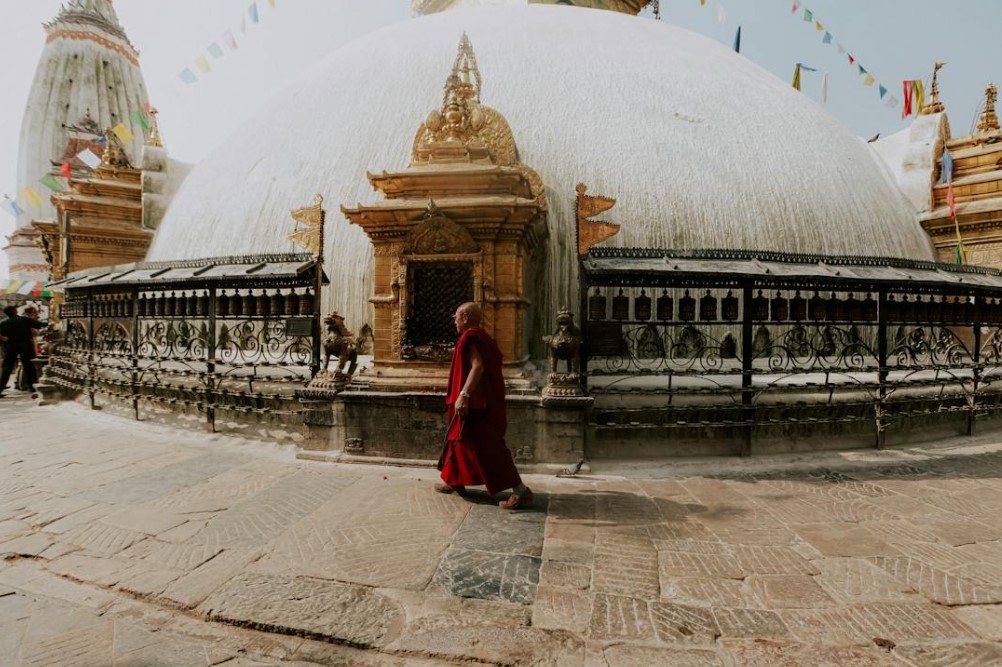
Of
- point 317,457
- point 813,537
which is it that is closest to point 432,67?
point 317,457

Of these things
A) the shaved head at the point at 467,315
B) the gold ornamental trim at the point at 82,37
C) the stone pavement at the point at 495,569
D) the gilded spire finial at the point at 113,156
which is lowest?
the stone pavement at the point at 495,569

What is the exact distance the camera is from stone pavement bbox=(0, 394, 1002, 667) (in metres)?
2.27

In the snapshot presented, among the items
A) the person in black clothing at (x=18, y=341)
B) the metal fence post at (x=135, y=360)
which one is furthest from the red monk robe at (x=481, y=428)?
the person in black clothing at (x=18, y=341)

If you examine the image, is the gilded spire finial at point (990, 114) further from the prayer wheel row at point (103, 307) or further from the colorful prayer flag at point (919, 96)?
the prayer wheel row at point (103, 307)

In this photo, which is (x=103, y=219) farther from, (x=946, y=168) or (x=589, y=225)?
(x=946, y=168)

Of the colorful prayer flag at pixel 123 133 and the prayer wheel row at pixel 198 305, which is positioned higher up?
the colorful prayer flag at pixel 123 133

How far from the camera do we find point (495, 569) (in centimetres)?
287

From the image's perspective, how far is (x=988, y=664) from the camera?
215 cm

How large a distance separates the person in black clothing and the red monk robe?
34.6 ft

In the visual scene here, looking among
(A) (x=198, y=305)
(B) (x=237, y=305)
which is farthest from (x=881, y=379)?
(A) (x=198, y=305)

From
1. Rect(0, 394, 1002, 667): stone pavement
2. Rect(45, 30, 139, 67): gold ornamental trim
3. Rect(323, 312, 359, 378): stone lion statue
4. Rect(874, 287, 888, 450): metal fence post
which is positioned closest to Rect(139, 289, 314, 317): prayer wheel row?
Rect(323, 312, 359, 378): stone lion statue

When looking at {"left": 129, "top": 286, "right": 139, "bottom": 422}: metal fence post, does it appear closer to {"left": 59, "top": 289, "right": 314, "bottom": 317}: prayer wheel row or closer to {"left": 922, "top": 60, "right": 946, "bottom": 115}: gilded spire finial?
{"left": 59, "top": 289, "right": 314, "bottom": 317}: prayer wheel row

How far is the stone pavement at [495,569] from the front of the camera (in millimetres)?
2268

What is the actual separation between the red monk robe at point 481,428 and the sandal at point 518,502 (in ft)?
0.32
